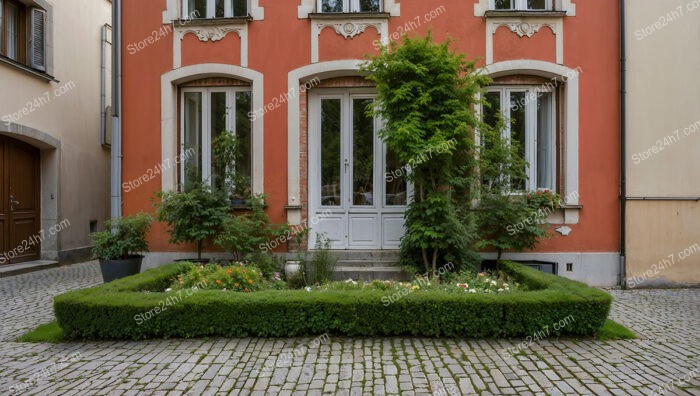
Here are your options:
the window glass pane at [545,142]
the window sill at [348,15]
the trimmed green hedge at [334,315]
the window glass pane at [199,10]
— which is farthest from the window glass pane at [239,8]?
the window glass pane at [545,142]

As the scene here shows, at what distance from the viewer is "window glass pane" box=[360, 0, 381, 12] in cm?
817

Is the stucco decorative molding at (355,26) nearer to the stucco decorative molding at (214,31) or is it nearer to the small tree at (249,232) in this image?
the stucco decorative molding at (214,31)

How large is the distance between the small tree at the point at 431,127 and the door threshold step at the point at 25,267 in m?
8.28

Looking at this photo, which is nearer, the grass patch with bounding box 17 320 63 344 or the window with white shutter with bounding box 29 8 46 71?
the grass patch with bounding box 17 320 63 344

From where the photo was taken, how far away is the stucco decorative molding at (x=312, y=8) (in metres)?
7.95

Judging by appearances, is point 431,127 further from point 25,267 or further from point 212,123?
point 25,267

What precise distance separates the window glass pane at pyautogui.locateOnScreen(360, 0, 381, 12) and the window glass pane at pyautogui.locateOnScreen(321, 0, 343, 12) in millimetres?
403

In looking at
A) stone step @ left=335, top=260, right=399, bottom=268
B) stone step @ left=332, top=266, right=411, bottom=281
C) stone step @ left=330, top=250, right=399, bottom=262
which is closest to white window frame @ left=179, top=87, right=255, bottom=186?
stone step @ left=330, top=250, right=399, bottom=262

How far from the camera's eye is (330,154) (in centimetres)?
827

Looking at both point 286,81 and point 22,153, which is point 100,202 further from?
point 286,81

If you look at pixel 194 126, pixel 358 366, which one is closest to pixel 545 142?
pixel 358 366

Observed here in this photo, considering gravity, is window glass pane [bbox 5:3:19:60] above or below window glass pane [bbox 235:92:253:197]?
above

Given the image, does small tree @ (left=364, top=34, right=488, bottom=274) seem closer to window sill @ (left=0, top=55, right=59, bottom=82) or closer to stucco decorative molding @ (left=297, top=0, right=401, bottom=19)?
stucco decorative molding @ (left=297, top=0, right=401, bottom=19)

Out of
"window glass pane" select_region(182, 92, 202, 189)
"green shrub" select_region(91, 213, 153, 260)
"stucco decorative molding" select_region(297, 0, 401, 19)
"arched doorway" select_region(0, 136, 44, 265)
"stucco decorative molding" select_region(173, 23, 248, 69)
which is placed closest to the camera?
"green shrub" select_region(91, 213, 153, 260)
